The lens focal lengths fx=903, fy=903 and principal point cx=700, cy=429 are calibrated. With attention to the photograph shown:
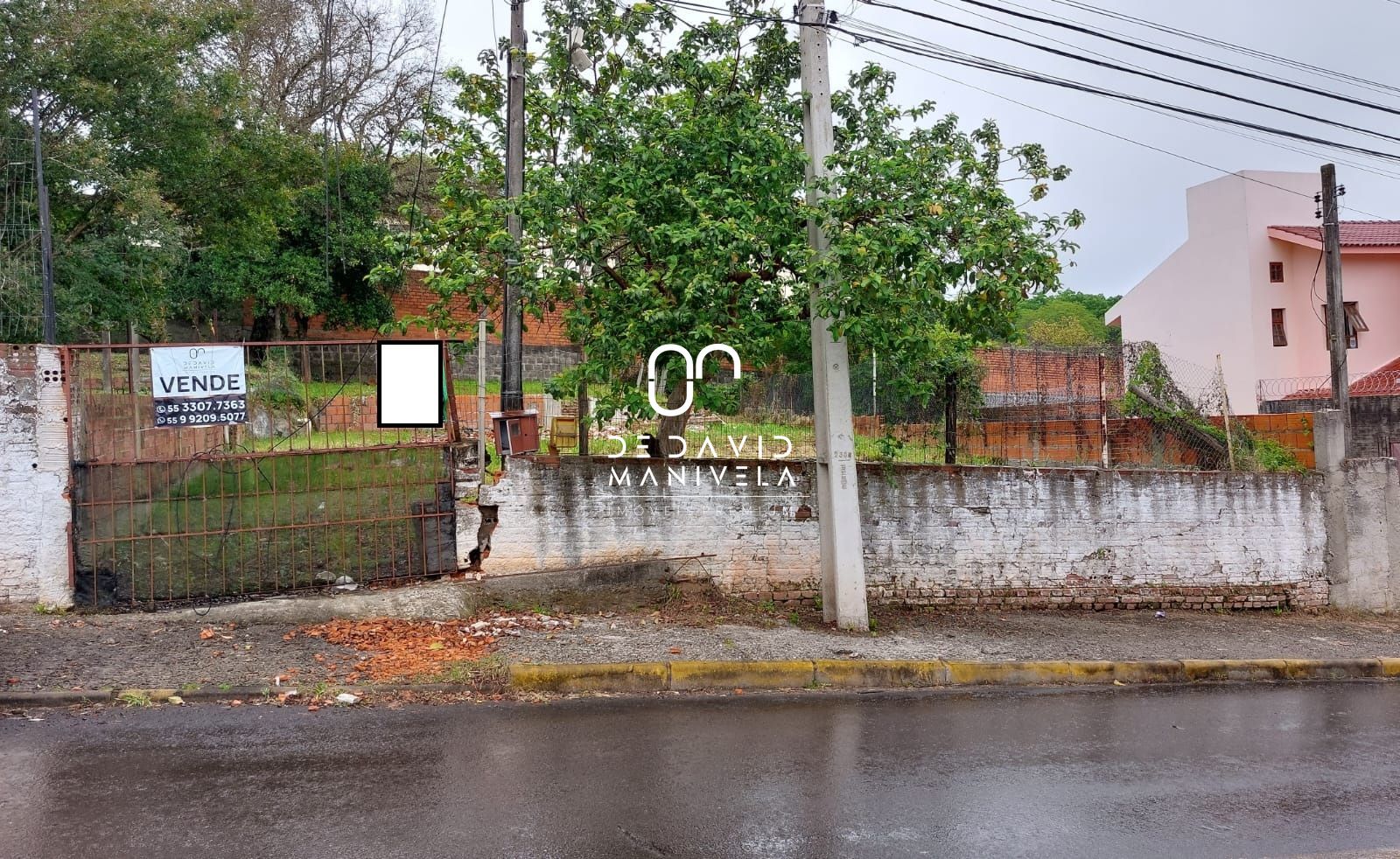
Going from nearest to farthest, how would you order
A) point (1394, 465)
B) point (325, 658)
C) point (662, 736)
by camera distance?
1. point (662, 736)
2. point (325, 658)
3. point (1394, 465)

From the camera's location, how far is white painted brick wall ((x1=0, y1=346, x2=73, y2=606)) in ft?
24.9

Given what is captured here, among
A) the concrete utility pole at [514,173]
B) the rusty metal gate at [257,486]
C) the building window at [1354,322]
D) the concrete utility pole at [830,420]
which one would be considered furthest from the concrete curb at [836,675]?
the building window at [1354,322]

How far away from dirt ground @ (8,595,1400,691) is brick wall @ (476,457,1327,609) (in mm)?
341

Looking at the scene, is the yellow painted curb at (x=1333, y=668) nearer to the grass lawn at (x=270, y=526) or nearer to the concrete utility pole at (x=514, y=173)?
the concrete utility pole at (x=514, y=173)

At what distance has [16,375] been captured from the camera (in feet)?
25.0

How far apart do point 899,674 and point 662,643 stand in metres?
1.98

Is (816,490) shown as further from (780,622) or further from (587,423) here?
(587,423)

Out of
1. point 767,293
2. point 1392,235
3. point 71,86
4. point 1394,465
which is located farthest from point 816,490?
point 1392,235

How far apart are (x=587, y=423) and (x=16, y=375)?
193 inches

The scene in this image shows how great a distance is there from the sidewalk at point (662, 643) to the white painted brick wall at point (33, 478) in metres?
0.32

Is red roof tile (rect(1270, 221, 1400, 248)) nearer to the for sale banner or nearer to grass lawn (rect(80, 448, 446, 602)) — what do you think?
grass lawn (rect(80, 448, 446, 602))

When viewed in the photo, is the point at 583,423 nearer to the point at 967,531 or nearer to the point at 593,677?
the point at 593,677

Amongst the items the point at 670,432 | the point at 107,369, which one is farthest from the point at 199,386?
the point at 670,432

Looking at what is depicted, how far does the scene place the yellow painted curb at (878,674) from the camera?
24.0 ft
